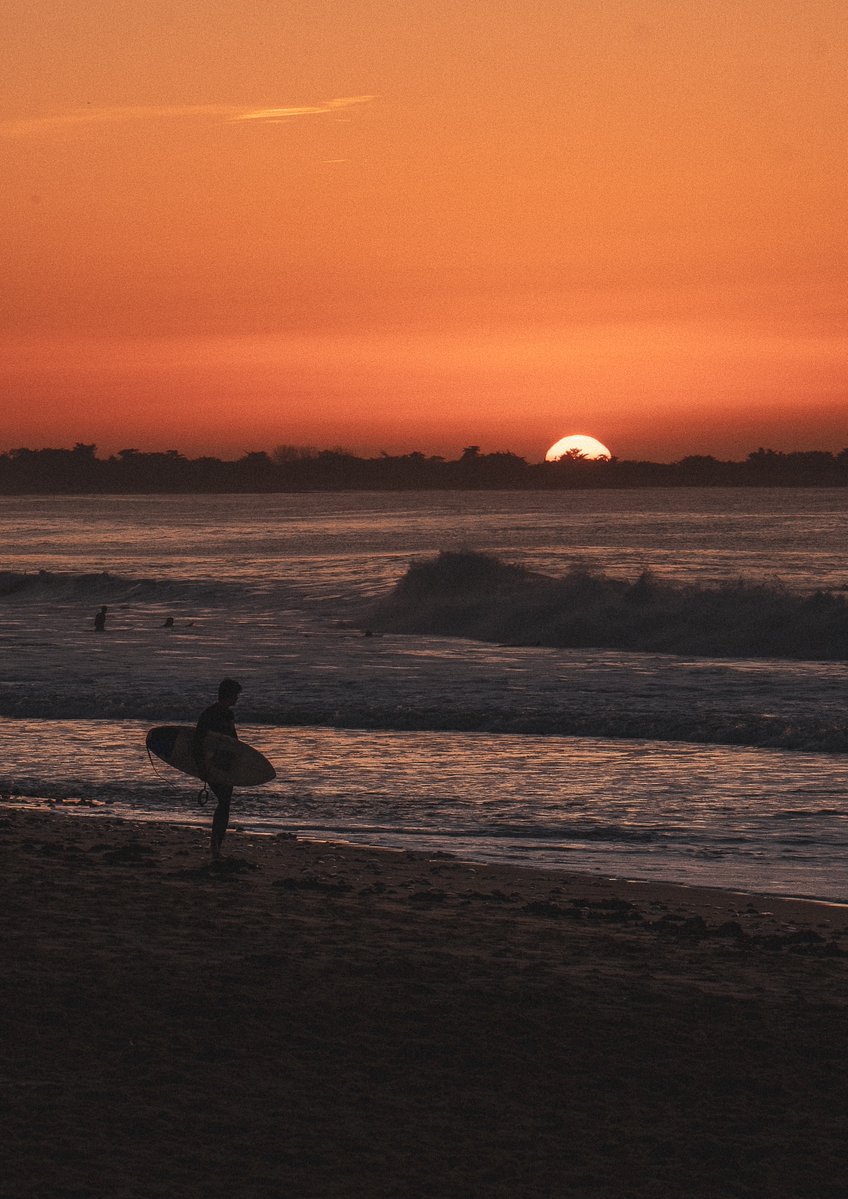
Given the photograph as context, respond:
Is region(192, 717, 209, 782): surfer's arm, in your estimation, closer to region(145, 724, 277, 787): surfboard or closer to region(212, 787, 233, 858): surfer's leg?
region(145, 724, 277, 787): surfboard

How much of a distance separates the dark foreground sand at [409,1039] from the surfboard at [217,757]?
100 cm

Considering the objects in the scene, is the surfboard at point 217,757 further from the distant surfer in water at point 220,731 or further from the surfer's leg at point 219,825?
the surfer's leg at point 219,825

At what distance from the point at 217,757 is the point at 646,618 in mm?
27314

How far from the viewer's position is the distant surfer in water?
1068cm

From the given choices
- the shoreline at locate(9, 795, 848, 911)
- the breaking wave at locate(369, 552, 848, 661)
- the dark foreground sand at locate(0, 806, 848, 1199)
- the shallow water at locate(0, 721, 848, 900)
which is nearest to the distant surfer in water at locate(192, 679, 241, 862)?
the dark foreground sand at locate(0, 806, 848, 1199)

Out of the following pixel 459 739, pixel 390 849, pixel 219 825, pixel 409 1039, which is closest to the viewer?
pixel 409 1039

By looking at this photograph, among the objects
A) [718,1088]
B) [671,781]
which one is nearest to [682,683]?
[671,781]

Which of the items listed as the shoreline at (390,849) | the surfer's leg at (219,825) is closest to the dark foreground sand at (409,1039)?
the shoreline at (390,849)

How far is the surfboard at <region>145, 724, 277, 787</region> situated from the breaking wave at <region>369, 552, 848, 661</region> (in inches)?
939

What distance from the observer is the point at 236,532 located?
369ft

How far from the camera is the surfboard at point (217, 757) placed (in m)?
10.9

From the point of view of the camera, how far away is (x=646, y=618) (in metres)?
37.2

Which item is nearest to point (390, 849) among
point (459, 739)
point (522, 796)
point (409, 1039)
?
point (522, 796)

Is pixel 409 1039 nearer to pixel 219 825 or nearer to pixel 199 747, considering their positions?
pixel 219 825
